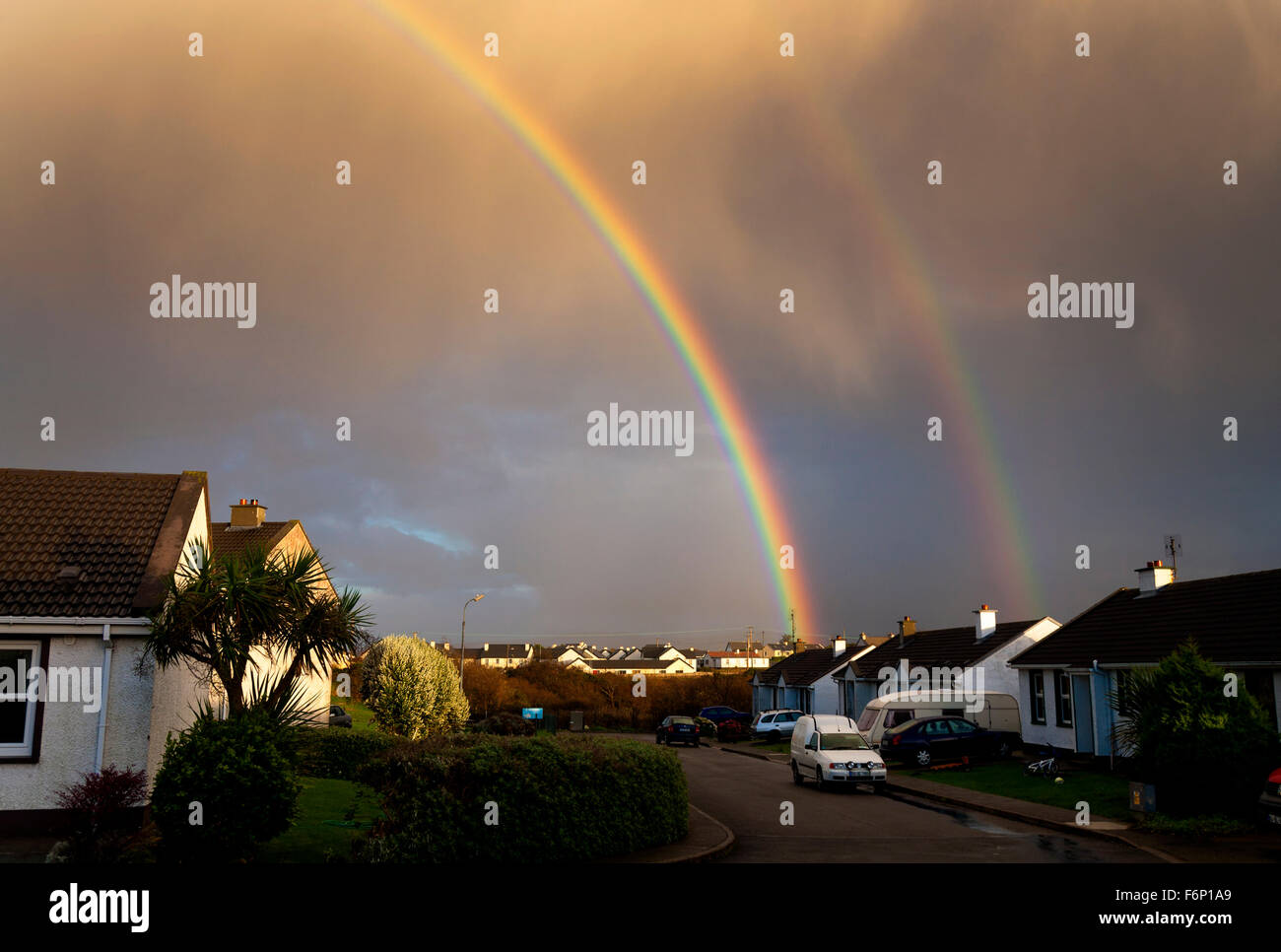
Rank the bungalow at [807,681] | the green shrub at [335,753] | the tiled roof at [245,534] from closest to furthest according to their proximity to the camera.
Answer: the green shrub at [335,753] < the tiled roof at [245,534] < the bungalow at [807,681]

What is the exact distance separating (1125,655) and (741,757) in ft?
59.9

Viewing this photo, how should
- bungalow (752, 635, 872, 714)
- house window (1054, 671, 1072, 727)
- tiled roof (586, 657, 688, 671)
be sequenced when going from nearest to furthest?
house window (1054, 671, 1072, 727) < bungalow (752, 635, 872, 714) < tiled roof (586, 657, 688, 671)


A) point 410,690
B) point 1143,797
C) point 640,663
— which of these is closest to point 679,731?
point 410,690

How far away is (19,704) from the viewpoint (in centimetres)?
1641

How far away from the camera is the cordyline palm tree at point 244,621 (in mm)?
16297

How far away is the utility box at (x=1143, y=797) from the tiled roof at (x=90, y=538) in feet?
62.4

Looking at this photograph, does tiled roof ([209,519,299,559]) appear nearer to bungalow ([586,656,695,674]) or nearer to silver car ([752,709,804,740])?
silver car ([752,709,804,740])

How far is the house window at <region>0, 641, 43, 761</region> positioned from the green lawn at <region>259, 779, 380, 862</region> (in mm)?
4717

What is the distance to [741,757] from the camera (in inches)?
1667

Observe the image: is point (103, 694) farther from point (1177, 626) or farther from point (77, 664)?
point (1177, 626)

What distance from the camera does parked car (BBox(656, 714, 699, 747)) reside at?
4988 centimetres

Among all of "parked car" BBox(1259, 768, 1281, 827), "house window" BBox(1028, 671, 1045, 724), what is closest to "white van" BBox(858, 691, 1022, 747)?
"house window" BBox(1028, 671, 1045, 724)

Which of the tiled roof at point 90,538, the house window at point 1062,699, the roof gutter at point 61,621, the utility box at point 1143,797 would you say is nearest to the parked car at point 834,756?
the utility box at point 1143,797

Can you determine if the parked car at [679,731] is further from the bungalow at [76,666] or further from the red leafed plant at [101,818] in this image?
the red leafed plant at [101,818]
